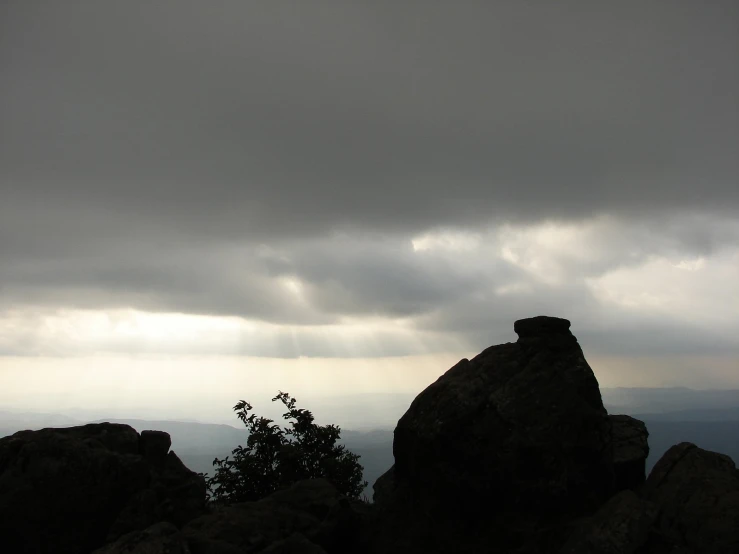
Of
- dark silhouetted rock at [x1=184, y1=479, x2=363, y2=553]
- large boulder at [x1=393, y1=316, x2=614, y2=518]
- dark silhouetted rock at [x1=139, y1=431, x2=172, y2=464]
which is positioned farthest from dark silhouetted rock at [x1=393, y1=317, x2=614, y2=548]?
dark silhouetted rock at [x1=139, y1=431, x2=172, y2=464]

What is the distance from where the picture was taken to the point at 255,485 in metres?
35.6

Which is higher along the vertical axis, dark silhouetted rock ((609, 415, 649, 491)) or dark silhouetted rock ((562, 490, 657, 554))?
dark silhouetted rock ((609, 415, 649, 491))

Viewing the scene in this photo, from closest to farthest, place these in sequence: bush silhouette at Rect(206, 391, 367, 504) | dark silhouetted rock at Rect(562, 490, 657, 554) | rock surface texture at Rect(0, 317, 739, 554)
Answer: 1. dark silhouetted rock at Rect(562, 490, 657, 554)
2. rock surface texture at Rect(0, 317, 739, 554)
3. bush silhouette at Rect(206, 391, 367, 504)

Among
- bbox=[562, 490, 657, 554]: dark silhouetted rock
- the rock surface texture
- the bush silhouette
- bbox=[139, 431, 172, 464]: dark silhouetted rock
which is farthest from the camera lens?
the bush silhouette

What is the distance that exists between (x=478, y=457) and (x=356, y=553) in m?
6.90

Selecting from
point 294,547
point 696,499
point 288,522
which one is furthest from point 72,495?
point 696,499

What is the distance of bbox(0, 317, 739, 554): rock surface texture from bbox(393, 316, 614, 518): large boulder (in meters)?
0.05

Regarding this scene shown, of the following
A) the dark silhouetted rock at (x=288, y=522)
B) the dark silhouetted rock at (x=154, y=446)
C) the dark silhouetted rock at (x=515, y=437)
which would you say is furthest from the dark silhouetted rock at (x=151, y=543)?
the dark silhouetted rock at (x=515, y=437)

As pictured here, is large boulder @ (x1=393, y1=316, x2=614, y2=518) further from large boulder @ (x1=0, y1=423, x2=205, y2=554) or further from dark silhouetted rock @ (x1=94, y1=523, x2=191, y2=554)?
large boulder @ (x1=0, y1=423, x2=205, y2=554)

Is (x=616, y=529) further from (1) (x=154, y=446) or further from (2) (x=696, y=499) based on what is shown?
(1) (x=154, y=446)

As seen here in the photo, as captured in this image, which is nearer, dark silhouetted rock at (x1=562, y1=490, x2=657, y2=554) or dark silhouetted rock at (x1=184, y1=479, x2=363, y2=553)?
dark silhouetted rock at (x1=562, y1=490, x2=657, y2=554)

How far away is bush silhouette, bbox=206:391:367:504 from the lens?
117ft

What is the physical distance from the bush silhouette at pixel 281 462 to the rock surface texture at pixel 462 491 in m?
9.37

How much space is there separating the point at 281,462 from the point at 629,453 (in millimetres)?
19924
